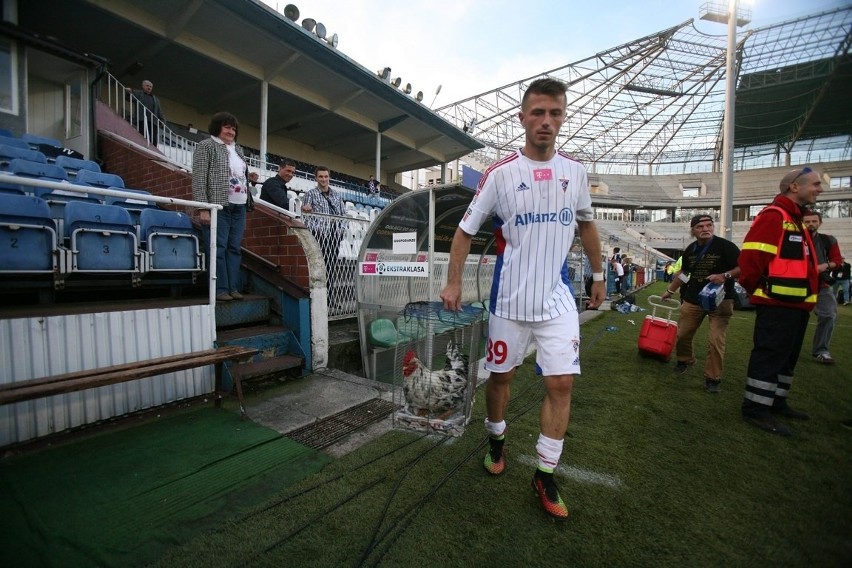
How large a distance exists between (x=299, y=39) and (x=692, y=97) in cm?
4433

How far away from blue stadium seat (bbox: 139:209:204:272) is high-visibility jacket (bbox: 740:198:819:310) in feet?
16.6

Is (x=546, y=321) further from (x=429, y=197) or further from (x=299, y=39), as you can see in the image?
(x=299, y=39)

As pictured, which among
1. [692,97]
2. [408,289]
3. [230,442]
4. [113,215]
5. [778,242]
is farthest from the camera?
[692,97]

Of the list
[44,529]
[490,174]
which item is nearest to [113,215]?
[44,529]

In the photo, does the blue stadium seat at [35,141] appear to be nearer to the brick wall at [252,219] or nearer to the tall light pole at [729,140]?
the brick wall at [252,219]

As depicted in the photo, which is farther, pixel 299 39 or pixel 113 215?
pixel 299 39

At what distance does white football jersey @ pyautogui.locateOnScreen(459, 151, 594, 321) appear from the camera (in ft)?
6.54

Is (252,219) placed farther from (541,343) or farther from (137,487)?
(541,343)

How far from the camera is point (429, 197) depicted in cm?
458

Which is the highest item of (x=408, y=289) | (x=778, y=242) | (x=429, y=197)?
(x=429, y=197)

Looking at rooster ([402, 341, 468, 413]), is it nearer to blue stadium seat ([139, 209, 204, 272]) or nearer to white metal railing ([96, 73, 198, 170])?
blue stadium seat ([139, 209, 204, 272])

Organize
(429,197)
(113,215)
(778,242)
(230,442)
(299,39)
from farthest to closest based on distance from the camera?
(299,39)
(429,197)
(113,215)
(778,242)
(230,442)

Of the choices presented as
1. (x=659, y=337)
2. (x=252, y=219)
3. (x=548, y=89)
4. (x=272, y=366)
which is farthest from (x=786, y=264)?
(x=252, y=219)

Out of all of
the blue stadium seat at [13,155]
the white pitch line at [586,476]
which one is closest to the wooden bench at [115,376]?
the white pitch line at [586,476]
